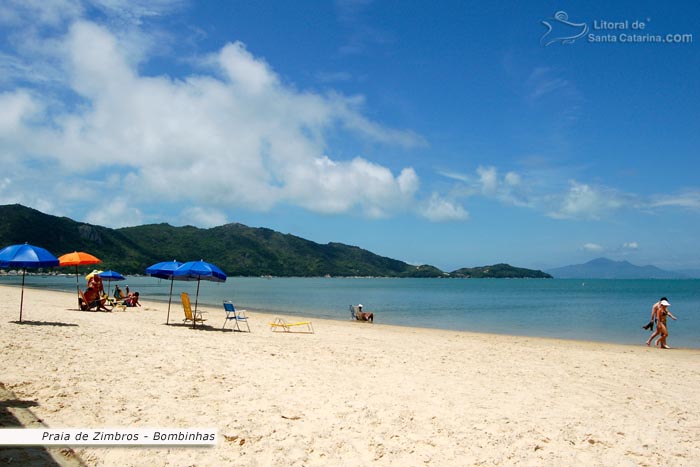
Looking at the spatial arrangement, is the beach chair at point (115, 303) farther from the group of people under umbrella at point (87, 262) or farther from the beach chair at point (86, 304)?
the beach chair at point (86, 304)

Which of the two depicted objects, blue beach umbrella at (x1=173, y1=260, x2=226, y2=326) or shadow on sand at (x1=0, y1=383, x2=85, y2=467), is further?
blue beach umbrella at (x1=173, y1=260, x2=226, y2=326)

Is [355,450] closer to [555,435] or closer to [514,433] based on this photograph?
[514,433]

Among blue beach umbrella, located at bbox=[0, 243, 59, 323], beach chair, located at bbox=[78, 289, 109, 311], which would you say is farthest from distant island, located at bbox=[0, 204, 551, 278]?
blue beach umbrella, located at bbox=[0, 243, 59, 323]

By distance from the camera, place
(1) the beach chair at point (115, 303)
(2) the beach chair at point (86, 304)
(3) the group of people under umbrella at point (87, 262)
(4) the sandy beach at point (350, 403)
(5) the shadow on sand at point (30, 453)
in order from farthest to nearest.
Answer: (1) the beach chair at point (115, 303) < (2) the beach chair at point (86, 304) < (3) the group of people under umbrella at point (87, 262) < (4) the sandy beach at point (350, 403) < (5) the shadow on sand at point (30, 453)

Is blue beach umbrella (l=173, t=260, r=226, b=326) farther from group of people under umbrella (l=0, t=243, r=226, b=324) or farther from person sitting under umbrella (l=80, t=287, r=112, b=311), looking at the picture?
person sitting under umbrella (l=80, t=287, r=112, b=311)

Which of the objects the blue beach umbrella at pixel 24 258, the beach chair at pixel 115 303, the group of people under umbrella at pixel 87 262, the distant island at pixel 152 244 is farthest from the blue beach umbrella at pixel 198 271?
the distant island at pixel 152 244

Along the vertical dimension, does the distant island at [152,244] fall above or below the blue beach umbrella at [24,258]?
above

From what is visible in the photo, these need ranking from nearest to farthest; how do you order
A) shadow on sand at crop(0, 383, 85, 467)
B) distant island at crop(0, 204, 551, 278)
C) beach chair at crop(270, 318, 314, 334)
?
1. shadow on sand at crop(0, 383, 85, 467)
2. beach chair at crop(270, 318, 314, 334)
3. distant island at crop(0, 204, 551, 278)

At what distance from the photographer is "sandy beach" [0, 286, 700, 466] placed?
484 cm

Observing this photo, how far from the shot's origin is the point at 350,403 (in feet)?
21.3

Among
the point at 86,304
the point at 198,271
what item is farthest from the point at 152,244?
the point at 198,271

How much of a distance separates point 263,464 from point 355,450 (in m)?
0.93

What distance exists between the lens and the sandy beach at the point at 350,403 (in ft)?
15.9

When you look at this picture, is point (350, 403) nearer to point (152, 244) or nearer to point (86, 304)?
point (86, 304)
